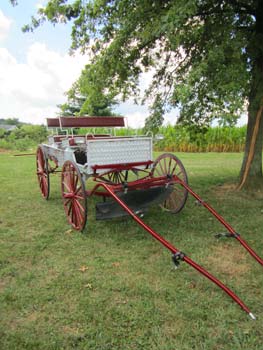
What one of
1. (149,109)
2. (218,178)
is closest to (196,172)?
(218,178)

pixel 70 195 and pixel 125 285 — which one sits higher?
pixel 70 195

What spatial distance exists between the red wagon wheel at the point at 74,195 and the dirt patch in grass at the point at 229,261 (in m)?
1.62

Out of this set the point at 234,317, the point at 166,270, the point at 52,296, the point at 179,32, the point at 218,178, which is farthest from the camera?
the point at 218,178

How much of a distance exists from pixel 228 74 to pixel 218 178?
12.8 ft

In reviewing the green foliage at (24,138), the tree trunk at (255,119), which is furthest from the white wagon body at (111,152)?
the green foliage at (24,138)

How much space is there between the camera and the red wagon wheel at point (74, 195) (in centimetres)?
398

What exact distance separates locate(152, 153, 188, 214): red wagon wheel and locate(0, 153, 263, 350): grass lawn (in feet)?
0.61

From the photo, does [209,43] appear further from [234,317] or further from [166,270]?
[234,317]

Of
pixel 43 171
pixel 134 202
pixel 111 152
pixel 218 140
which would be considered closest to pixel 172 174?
pixel 134 202

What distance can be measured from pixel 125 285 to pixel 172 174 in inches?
78.2

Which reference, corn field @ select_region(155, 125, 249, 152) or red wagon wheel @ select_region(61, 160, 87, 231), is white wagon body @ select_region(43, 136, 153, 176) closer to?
red wagon wheel @ select_region(61, 160, 87, 231)

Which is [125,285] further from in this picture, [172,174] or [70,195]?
[172,174]

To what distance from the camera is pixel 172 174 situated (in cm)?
442

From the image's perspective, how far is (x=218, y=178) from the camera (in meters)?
7.44
